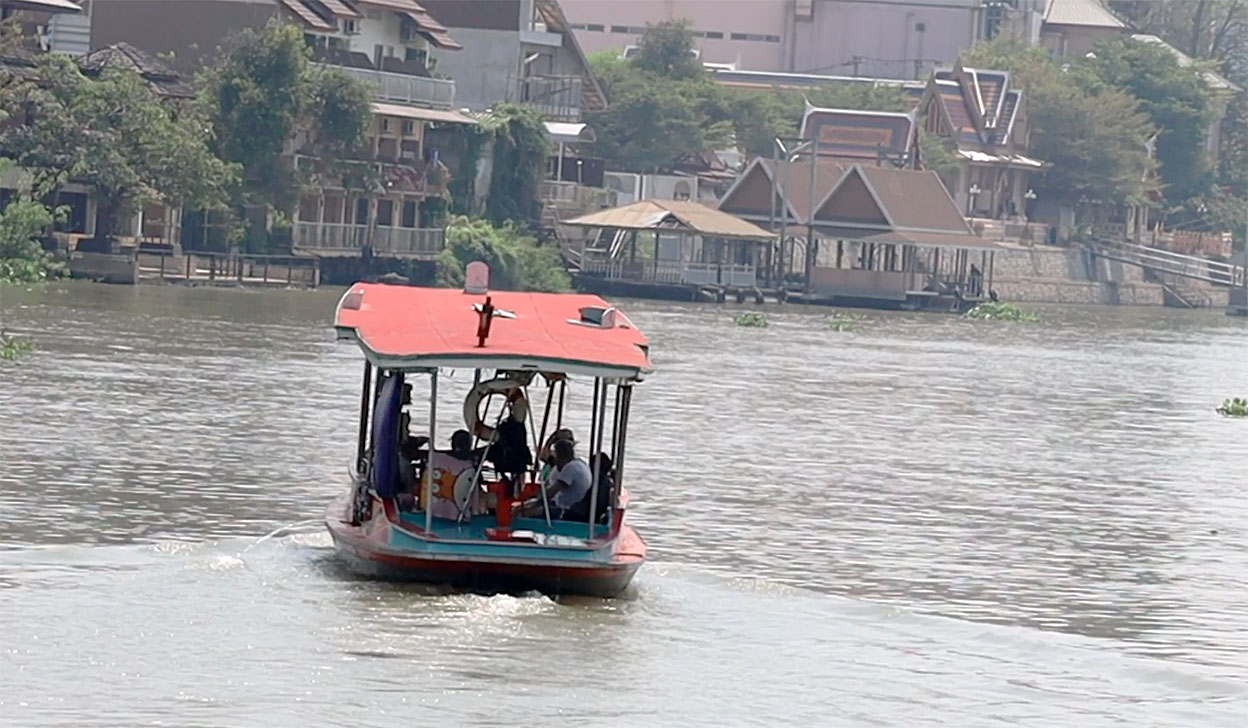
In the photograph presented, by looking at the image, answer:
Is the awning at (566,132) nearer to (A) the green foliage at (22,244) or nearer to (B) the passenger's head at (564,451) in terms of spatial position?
(A) the green foliage at (22,244)

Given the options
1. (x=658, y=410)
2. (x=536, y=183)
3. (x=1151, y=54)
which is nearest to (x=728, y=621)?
(x=658, y=410)

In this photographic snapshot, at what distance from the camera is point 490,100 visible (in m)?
76.4

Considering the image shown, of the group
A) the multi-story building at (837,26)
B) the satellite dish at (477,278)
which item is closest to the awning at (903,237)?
the multi-story building at (837,26)

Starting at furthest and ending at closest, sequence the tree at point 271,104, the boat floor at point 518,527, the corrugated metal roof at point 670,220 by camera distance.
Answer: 1. the corrugated metal roof at point 670,220
2. the tree at point 271,104
3. the boat floor at point 518,527

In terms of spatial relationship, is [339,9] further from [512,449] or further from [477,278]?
[512,449]

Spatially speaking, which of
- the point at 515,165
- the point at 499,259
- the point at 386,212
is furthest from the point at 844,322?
the point at 515,165

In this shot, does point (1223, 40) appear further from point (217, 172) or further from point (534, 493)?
point (534, 493)

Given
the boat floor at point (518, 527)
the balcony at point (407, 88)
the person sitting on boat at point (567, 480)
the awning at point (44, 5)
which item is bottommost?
the boat floor at point (518, 527)

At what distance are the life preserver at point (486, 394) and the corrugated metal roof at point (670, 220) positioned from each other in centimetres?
5076

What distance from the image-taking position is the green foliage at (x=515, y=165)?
2773 inches

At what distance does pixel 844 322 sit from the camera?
60594mm

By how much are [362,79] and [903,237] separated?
18.8 m

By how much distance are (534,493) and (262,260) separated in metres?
41.3

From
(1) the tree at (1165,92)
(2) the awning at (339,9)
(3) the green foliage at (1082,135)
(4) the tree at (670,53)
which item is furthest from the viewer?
(1) the tree at (1165,92)
